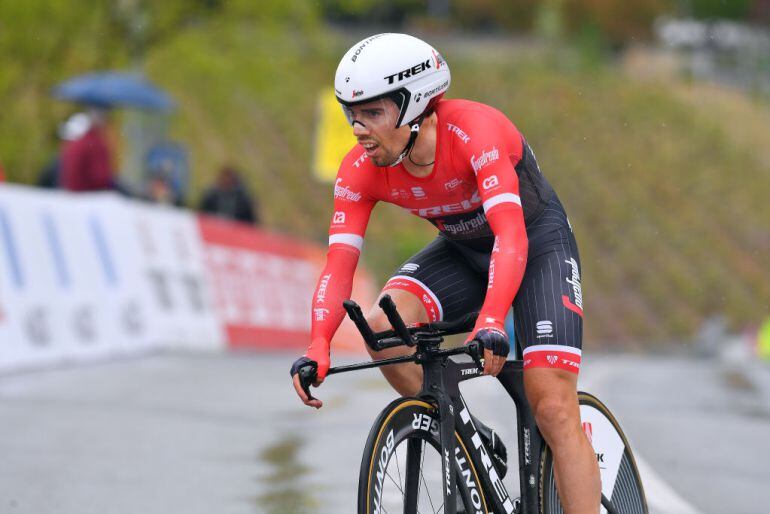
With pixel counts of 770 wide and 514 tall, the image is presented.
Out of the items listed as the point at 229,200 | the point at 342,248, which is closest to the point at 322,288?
the point at 342,248

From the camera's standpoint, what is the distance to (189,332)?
15.8m

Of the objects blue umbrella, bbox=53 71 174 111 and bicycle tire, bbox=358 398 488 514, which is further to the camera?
blue umbrella, bbox=53 71 174 111

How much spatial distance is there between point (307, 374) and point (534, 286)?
3.28 feet

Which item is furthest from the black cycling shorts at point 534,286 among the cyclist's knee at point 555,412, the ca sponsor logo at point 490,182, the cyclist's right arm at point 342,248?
the ca sponsor logo at point 490,182

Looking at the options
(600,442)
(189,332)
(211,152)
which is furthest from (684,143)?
(600,442)

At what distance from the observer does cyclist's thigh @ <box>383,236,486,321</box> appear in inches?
227

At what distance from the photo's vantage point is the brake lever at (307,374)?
5.10 m

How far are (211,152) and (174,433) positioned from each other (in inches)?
1420

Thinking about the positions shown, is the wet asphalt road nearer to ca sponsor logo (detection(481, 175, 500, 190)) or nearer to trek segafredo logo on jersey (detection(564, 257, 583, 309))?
trek segafredo logo on jersey (detection(564, 257, 583, 309))

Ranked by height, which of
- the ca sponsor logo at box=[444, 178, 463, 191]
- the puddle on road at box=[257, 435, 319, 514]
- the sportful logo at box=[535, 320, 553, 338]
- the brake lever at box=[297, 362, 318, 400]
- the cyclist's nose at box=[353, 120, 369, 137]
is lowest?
the puddle on road at box=[257, 435, 319, 514]

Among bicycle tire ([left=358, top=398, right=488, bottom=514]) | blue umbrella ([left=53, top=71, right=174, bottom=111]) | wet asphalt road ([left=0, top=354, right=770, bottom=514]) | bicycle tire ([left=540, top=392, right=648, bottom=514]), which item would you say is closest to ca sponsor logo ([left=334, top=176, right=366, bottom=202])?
Answer: bicycle tire ([left=358, top=398, right=488, bottom=514])

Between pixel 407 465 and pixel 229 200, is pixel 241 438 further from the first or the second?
pixel 229 200

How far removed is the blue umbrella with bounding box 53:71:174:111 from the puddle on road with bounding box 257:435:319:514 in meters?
9.02

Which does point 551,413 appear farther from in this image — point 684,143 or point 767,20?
point 767,20
